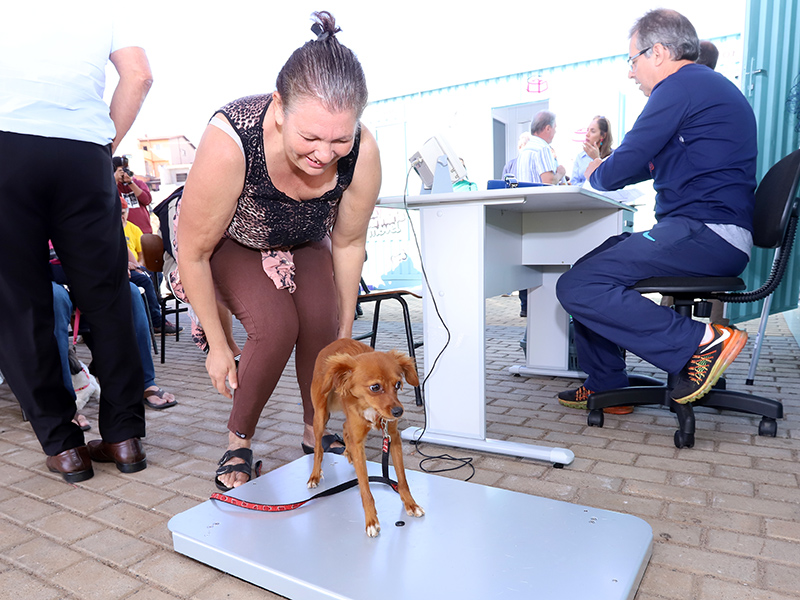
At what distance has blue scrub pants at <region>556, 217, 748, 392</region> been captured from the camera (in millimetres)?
1928

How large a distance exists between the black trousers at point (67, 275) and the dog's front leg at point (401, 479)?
110 cm

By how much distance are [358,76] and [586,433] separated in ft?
5.32

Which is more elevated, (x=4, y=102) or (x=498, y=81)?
(x=498, y=81)

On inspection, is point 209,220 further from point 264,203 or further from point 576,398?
point 576,398

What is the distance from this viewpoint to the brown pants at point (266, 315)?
64.3 inches

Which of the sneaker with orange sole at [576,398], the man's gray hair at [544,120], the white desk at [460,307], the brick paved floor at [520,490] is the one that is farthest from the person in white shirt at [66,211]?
the man's gray hair at [544,120]

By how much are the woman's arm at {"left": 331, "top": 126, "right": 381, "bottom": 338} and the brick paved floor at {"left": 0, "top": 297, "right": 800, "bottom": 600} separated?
2.02ft

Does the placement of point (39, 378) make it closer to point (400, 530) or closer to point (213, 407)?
point (213, 407)

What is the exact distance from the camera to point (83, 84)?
1.62 metres

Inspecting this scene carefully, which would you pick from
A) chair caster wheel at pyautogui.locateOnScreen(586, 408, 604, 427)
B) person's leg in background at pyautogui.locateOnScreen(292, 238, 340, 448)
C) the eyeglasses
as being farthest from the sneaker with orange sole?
the eyeglasses

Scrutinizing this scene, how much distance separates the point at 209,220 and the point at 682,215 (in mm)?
1686

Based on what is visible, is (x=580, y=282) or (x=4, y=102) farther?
(x=580, y=282)

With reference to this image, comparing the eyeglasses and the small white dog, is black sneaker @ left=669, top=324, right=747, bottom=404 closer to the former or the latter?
the eyeglasses

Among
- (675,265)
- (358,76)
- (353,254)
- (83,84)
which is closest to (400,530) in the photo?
(353,254)
